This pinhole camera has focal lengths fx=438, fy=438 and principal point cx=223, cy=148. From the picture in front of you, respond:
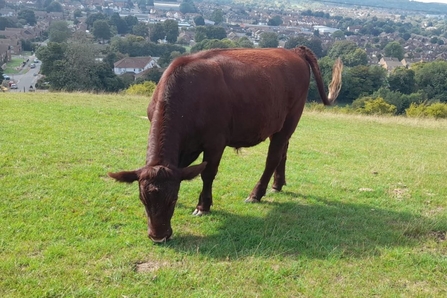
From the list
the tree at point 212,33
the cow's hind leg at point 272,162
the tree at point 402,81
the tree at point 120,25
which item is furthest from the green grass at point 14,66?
the cow's hind leg at point 272,162

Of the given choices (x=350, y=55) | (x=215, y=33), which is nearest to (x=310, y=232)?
(x=350, y=55)

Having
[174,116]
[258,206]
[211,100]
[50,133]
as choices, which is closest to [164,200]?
[174,116]

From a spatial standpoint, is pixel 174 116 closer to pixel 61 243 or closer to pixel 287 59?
pixel 61 243

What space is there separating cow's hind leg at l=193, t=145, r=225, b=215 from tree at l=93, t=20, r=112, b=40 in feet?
245

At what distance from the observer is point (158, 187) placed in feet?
16.9

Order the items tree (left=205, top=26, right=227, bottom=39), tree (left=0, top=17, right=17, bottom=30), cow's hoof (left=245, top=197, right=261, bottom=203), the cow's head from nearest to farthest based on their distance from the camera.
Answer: the cow's head < cow's hoof (left=245, top=197, right=261, bottom=203) < tree (left=205, top=26, right=227, bottom=39) < tree (left=0, top=17, right=17, bottom=30)

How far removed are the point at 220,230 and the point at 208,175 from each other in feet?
2.80

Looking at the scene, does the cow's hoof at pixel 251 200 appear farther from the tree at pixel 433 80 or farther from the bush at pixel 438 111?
the tree at pixel 433 80

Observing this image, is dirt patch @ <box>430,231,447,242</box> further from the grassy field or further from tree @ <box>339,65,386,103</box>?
tree @ <box>339,65,386,103</box>

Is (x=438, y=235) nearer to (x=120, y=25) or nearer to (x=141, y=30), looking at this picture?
(x=141, y=30)

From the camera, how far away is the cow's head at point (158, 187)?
514 cm

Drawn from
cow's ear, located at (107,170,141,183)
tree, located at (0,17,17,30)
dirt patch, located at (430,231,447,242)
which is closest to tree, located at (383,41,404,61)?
tree, located at (0,17,17,30)

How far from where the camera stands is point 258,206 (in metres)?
7.25

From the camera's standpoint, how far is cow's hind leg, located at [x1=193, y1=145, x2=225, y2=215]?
6305 mm
